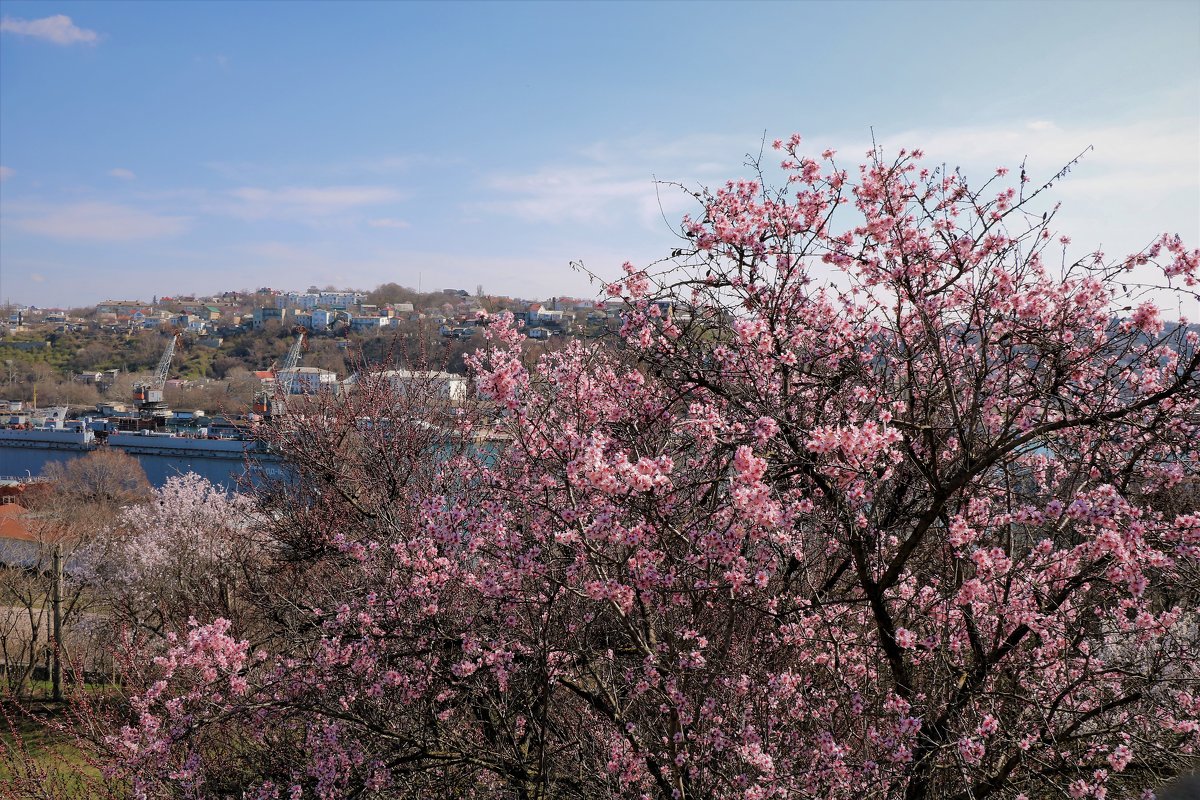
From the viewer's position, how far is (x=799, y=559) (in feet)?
13.5

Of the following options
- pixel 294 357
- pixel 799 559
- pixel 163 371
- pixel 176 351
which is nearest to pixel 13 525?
pixel 294 357

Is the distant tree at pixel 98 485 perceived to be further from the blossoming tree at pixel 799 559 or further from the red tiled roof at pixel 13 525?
the blossoming tree at pixel 799 559

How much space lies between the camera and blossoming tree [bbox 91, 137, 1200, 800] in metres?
3.46

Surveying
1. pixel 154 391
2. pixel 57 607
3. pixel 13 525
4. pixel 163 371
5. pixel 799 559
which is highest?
pixel 799 559

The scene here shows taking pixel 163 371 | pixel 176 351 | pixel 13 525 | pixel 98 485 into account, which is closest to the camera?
→ pixel 13 525

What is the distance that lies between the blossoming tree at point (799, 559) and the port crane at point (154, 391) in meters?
82.9

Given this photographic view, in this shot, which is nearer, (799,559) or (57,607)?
(799,559)

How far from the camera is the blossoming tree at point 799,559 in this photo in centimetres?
346

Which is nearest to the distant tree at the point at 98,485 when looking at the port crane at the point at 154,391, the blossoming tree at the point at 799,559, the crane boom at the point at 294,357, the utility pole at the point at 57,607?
the crane boom at the point at 294,357

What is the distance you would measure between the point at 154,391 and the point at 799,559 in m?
94.1

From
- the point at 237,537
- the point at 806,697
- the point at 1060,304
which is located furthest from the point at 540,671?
the point at 237,537

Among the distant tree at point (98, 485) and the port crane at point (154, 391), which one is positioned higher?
the port crane at point (154, 391)

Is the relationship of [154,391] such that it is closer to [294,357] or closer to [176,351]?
[176,351]

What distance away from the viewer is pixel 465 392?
11.9 metres
